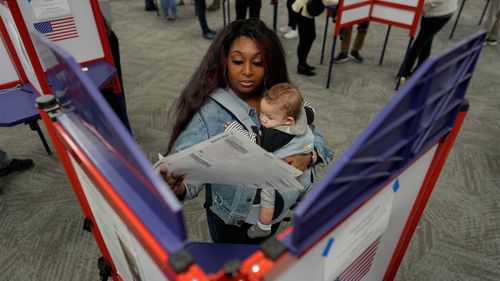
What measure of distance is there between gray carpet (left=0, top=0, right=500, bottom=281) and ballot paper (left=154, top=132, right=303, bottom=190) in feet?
3.81

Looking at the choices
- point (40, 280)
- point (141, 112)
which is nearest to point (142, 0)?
point (141, 112)

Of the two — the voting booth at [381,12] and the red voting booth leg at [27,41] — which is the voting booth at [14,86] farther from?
the voting booth at [381,12]

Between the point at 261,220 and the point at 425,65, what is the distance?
0.85m

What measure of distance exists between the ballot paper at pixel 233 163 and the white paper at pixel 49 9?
1.35 metres

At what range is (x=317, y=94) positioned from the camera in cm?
342

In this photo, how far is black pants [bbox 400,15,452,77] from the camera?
9.93 feet

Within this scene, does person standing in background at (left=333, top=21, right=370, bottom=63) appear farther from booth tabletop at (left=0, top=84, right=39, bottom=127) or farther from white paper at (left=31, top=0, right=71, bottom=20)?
booth tabletop at (left=0, top=84, right=39, bottom=127)

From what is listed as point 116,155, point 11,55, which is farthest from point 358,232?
point 11,55

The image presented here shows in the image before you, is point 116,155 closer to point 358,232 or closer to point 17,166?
point 358,232

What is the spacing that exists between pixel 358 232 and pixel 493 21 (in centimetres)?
497

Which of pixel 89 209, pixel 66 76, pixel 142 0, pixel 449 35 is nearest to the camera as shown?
pixel 66 76

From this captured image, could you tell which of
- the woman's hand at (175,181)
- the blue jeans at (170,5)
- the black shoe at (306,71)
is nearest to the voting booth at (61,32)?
the woman's hand at (175,181)

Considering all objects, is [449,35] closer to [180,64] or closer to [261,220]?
[180,64]

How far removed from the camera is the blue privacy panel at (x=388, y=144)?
20.2 inches
